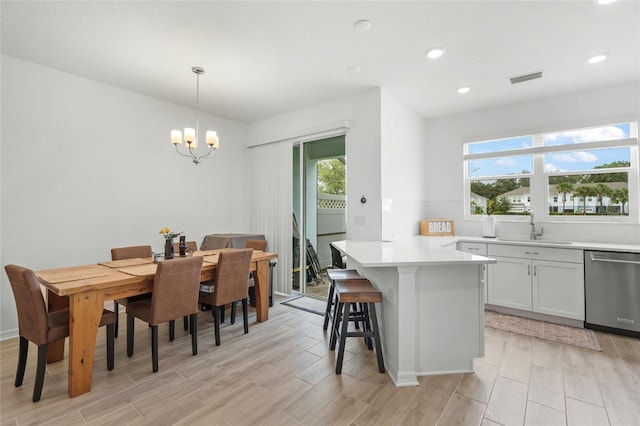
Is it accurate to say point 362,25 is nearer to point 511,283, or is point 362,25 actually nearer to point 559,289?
point 511,283

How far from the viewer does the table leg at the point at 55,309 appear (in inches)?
97.8

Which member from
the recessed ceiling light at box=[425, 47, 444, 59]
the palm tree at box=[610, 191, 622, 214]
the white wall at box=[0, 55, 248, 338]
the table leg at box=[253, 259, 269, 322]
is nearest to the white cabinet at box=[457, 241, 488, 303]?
the palm tree at box=[610, 191, 622, 214]

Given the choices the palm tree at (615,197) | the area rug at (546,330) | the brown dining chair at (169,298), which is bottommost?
the area rug at (546,330)

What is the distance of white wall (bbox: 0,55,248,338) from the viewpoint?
3092 mm

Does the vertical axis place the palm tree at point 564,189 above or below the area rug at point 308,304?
above

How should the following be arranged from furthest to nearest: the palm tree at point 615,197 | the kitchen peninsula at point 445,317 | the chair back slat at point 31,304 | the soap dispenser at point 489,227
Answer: the soap dispenser at point 489,227, the palm tree at point 615,197, the kitchen peninsula at point 445,317, the chair back slat at point 31,304

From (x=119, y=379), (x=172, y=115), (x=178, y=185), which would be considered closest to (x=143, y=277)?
(x=119, y=379)

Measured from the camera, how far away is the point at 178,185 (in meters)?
4.44

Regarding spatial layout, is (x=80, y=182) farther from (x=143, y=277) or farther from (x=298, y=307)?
(x=298, y=307)

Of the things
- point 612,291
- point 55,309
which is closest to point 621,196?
point 612,291

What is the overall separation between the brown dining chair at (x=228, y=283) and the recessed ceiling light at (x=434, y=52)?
2685mm

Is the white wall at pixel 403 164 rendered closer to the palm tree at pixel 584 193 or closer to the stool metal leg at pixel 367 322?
the stool metal leg at pixel 367 322

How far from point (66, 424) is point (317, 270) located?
12.1ft

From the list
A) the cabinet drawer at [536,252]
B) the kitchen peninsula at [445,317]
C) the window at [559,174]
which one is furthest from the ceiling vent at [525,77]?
the kitchen peninsula at [445,317]
